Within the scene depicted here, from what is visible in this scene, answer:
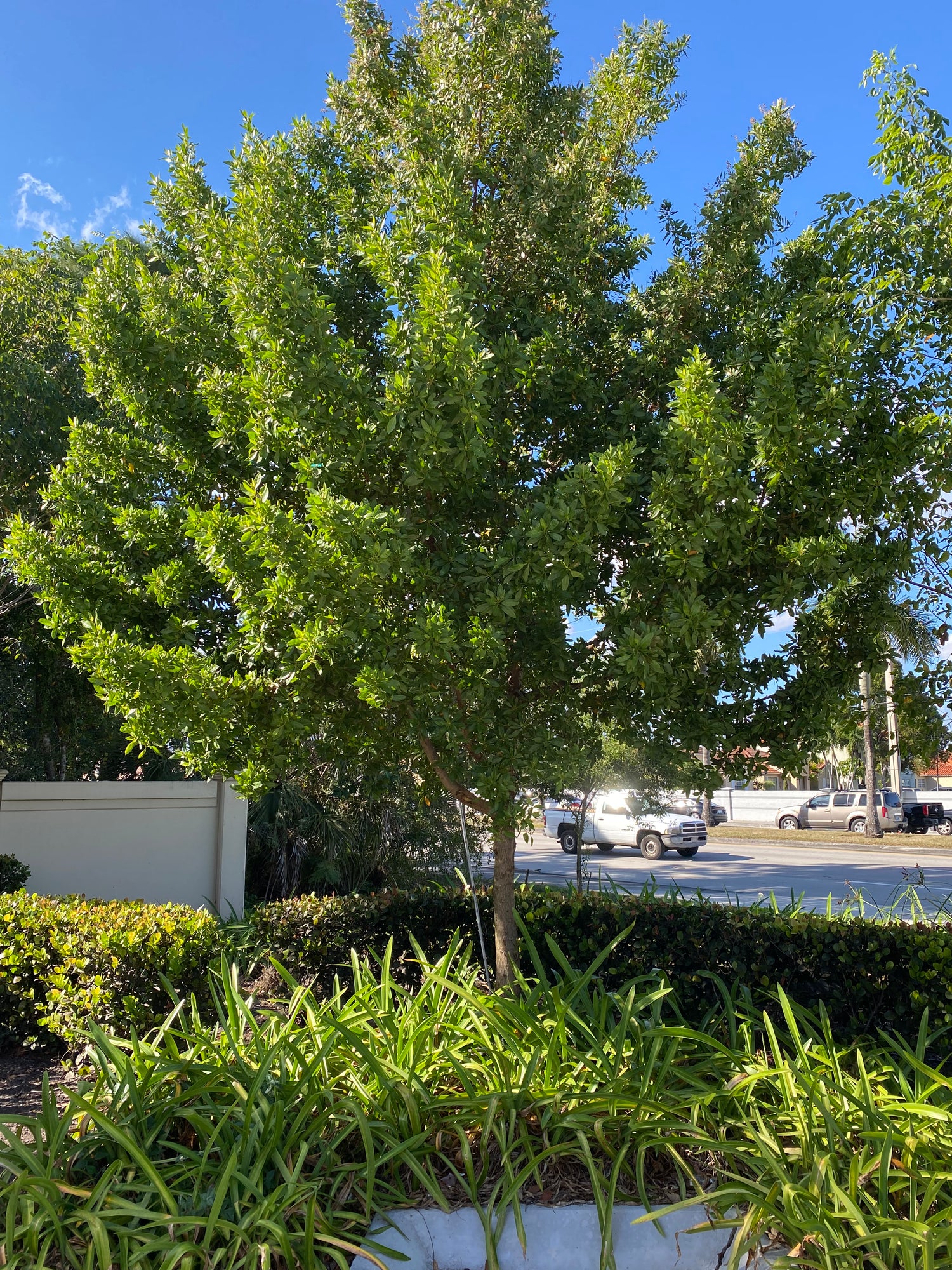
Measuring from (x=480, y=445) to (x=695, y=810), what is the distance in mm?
28691

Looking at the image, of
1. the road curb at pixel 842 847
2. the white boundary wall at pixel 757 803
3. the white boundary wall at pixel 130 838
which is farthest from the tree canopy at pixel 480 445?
the white boundary wall at pixel 757 803

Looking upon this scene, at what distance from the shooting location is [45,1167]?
3.16m

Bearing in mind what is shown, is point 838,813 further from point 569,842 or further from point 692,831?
point 569,842

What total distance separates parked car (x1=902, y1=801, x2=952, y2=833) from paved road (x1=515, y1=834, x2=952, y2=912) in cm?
393

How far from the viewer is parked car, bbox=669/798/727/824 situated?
2860 cm

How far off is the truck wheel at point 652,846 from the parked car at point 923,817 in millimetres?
13748

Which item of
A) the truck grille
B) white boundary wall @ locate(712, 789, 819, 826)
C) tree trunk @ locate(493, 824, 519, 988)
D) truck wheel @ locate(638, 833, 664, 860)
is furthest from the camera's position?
white boundary wall @ locate(712, 789, 819, 826)

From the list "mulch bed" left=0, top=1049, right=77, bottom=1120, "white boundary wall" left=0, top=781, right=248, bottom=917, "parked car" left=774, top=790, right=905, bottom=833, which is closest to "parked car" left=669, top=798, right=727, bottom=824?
"parked car" left=774, top=790, right=905, bottom=833

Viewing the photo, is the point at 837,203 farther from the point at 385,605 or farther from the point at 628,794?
the point at 628,794

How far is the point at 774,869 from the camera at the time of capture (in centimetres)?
2320

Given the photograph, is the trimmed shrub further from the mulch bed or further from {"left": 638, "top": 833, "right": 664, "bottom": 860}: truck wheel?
{"left": 638, "top": 833, "right": 664, "bottom": 860}: truck wheel

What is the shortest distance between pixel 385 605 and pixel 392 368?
139cm

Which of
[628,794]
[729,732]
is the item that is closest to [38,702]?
[729,732]

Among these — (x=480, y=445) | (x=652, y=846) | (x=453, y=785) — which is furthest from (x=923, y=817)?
(x=480, y=445)
